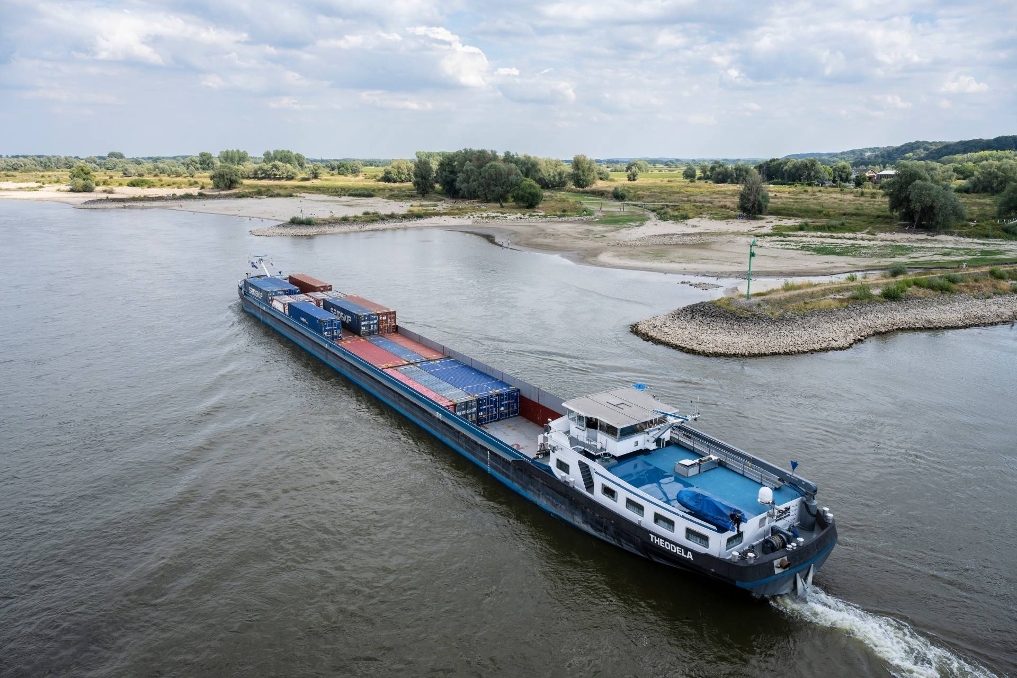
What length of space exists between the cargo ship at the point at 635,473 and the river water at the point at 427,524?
123 centimetres

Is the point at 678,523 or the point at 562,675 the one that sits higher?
the point at 678,523

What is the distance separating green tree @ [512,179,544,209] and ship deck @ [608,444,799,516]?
117546 mm

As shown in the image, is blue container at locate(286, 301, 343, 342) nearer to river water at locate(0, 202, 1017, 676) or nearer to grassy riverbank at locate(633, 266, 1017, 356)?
river water at locate(0, 202, 1017, 676)

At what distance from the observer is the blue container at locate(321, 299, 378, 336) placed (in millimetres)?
46906

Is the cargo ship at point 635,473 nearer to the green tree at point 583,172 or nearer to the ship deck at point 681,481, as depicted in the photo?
the ship deck at point 681,481

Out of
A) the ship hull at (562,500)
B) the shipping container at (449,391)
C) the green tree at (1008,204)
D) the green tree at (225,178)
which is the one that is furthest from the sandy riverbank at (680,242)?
the ship hull at (562,500)

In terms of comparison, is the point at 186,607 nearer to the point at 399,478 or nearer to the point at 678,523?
the point at 399,478

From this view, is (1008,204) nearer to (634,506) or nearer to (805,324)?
(805,324)

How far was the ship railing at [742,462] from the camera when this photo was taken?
24484 millimetres

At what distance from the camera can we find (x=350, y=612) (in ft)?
70.8

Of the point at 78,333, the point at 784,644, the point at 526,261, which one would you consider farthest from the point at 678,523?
the point at 526,261

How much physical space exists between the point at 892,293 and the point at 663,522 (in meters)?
48.4

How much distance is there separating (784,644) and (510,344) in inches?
1220

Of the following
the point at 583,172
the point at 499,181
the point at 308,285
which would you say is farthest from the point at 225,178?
the point at 308,285
